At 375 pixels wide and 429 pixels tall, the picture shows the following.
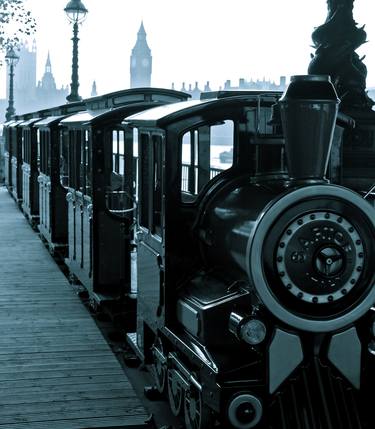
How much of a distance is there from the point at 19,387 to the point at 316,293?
3000mm

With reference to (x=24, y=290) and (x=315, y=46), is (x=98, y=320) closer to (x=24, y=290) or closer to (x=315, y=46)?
(x=24, y=290)

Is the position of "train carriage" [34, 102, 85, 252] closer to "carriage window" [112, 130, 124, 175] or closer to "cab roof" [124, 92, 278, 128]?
"carriage window" [112, 130, 124, 175]

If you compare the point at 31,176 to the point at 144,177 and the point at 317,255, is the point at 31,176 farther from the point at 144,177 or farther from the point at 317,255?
the point at 317,255

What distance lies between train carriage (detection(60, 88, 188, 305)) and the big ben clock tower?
222 feet

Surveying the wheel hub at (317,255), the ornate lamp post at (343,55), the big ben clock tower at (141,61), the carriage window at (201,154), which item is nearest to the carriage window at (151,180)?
the carriage window at (201,154)

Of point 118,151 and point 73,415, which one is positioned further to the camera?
point 118,151

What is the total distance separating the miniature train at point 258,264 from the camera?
430 centimetres

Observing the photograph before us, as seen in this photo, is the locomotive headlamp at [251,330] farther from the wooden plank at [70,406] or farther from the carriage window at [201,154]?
the wooden plank at [70,406]

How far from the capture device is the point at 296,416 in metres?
4.45

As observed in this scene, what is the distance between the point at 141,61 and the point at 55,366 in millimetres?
82893

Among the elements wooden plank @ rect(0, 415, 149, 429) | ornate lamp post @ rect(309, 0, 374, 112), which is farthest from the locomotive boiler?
ornate lamp post @ rect(309, 0, 374, 112)

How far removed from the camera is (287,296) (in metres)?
4.32

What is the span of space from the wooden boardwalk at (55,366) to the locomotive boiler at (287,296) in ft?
3.32

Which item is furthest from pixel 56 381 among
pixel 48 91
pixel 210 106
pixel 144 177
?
pixel 48 91
